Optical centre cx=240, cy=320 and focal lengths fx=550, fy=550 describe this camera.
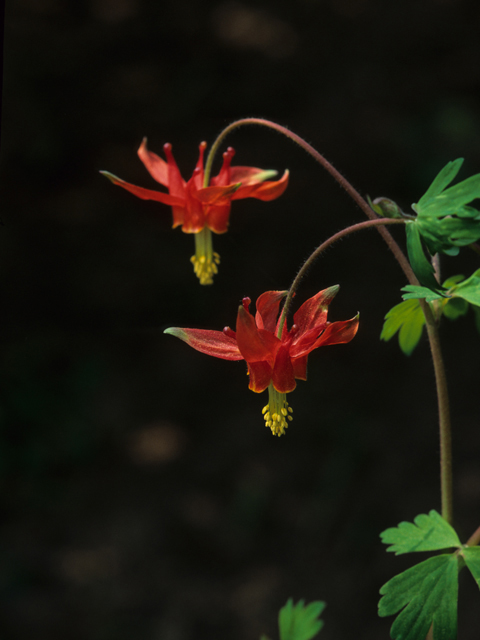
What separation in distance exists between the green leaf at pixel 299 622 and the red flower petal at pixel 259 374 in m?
0.70

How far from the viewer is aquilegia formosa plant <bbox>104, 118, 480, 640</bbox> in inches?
27.4

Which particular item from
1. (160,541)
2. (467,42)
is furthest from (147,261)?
(467,42)

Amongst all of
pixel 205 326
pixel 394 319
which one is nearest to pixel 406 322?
pixel 394 319

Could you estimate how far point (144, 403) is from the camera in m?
2.12

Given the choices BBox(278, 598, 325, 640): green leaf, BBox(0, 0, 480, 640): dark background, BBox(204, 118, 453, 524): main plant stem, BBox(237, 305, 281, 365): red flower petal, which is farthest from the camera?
BBox(0, 0, 480, 640): dark background

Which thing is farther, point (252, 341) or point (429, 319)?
point (429, 319)

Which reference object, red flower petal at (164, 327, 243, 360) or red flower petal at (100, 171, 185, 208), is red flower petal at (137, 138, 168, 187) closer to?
red flower petal at (100, 171, 185, 208)

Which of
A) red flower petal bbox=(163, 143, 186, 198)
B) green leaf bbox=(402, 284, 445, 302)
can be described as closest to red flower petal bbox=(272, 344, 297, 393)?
green leaf bbox=(402, 284, 445, 302)

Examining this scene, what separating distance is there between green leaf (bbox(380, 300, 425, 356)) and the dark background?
0.87m

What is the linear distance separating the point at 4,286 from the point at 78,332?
298 millimetres

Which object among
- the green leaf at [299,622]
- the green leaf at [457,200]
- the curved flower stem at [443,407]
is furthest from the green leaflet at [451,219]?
the green leaf at [299,622]

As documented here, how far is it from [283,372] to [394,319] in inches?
10.9

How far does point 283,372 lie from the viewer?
0.71 meters

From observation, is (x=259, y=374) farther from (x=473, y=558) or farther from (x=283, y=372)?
(x=473, y=558)
